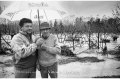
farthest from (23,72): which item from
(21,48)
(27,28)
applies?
(27,28)

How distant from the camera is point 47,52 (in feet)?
8.32

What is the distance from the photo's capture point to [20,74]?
7.43 feet

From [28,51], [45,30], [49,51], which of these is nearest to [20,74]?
[28,51]

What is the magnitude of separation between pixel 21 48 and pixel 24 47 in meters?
0.05

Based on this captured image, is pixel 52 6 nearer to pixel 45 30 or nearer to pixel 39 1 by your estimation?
pixel 39 1

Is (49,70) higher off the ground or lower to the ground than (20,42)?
lower

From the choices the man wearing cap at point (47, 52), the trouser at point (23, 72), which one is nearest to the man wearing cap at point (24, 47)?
the trouser at point (23, 72)

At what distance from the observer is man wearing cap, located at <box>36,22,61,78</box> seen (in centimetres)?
245

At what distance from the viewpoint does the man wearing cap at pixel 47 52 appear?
8.05 ft

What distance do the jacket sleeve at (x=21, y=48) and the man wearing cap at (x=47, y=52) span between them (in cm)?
28

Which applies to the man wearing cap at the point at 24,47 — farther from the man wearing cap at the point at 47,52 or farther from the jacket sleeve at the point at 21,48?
the man wearing cap at the point at 47,52

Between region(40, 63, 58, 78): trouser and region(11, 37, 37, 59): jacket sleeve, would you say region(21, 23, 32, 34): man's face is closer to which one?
region(11, 37, 37, 59): jacket sleeve

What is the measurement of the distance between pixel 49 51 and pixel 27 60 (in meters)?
0.43

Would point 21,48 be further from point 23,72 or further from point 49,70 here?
point 49,70
